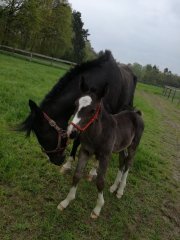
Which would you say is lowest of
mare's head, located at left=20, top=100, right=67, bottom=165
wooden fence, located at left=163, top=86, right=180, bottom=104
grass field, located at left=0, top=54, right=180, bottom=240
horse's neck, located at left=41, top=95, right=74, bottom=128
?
wooden fence, located at left=163, top=86, right=180, bottom=104

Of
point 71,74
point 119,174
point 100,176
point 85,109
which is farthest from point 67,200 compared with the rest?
point 71,74

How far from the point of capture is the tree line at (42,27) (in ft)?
103

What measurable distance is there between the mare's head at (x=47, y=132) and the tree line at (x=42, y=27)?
2413 cm

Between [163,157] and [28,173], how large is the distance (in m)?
3.83

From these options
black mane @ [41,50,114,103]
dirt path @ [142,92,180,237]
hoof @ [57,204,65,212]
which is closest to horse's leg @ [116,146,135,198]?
dirt path @ [142,92,180,237]

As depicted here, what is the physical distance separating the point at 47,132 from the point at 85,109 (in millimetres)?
946

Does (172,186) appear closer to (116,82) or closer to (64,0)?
(116,82)

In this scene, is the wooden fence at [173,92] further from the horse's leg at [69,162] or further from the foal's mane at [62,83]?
the foal's mane at [62,83]

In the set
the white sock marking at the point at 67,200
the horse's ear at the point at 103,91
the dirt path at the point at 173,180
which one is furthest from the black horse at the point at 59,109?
the dirt path at the point at 173,180

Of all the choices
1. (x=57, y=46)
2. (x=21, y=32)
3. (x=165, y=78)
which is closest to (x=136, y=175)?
(x=21, y=32)

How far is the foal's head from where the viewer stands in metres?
3.32

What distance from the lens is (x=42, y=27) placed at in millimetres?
36500

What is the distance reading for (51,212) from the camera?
152 inches

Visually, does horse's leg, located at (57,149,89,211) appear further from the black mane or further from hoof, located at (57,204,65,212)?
the black mane
